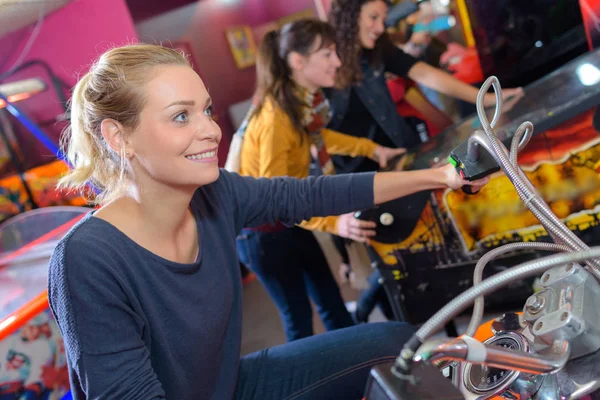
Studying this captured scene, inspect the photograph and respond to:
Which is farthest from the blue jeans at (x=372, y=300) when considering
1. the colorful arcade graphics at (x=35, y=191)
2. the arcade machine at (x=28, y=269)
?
the colorful arcade graphics at (x=35, y=191)

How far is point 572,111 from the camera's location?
A: 1415 millimetres

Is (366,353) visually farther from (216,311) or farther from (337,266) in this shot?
(337,266)

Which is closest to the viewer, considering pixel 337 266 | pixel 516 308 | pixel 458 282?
pixel 458 282

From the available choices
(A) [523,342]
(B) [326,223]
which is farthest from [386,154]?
(A) [523,342]

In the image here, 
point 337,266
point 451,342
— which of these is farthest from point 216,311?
point 337,266

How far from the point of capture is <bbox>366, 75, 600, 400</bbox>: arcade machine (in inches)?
21.8

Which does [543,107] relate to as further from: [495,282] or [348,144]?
[495,282]

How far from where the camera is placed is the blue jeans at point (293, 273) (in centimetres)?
174

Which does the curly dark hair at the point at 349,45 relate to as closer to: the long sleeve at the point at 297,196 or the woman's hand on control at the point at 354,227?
the woman's hand on control at the point at 354,227

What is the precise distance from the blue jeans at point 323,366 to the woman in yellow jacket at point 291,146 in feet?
1.69

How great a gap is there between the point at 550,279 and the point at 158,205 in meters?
0.72

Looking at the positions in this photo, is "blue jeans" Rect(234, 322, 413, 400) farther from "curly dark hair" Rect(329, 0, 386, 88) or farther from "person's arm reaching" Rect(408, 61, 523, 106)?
"curly dark hair" Rect(329, 0, 386, 88)

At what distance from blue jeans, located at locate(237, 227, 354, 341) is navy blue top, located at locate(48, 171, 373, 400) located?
16.0 inches

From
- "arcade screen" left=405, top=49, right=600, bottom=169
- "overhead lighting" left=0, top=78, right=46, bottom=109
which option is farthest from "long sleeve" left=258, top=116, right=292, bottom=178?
"overhead lighting" left=0, top=78, right=46, bottom=109
